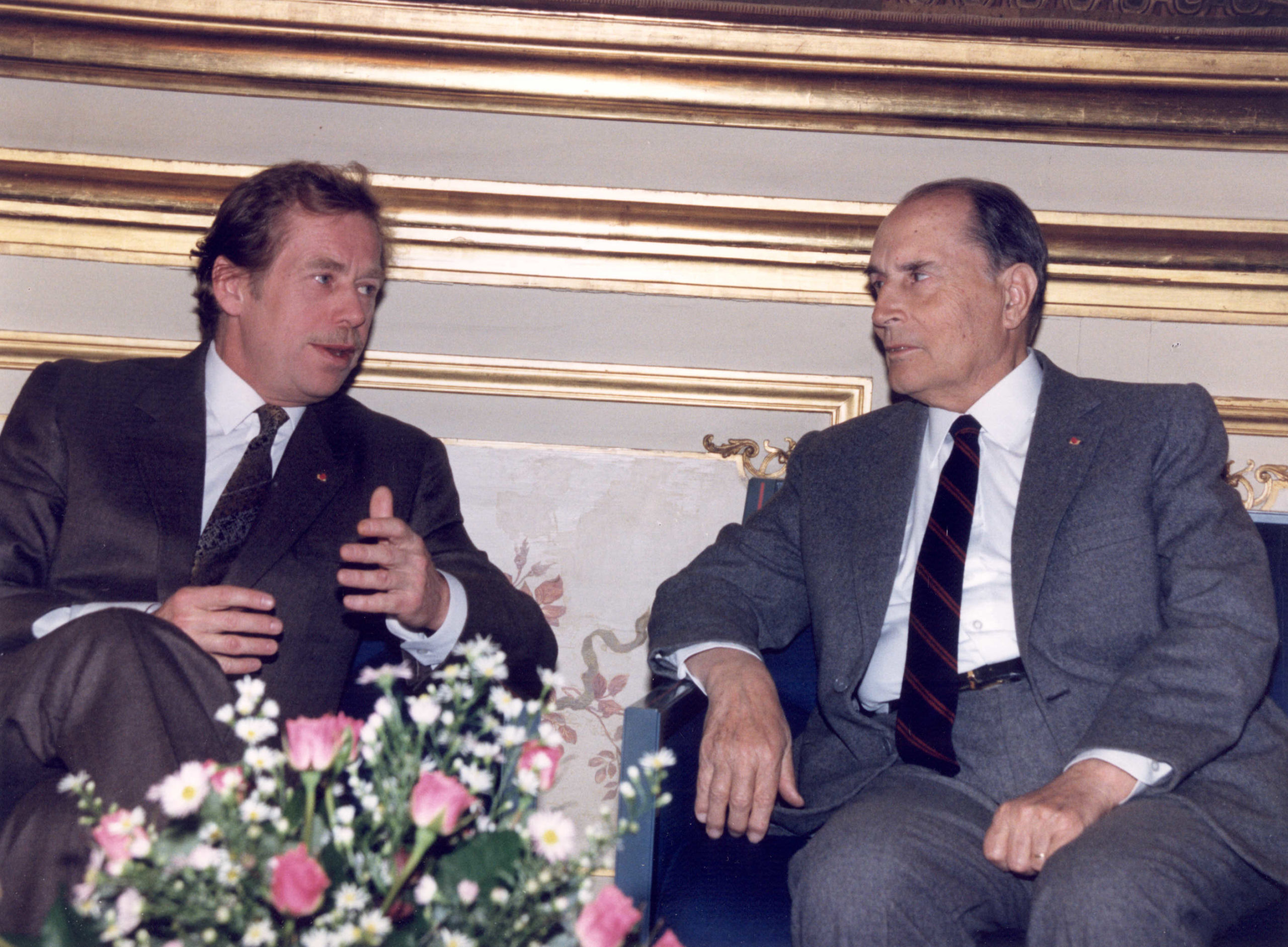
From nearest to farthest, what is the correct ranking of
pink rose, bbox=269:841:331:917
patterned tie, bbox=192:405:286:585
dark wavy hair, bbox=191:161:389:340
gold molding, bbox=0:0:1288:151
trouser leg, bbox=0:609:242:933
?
pink rose, bbox=269:841:331:917, trouser leg, bbox=0:609:242:933, patterned tie, bbox=192:405:286:585, dark wavy hair, bbox=191:161:389:340, gold molding, bbox=0:0:1288:151

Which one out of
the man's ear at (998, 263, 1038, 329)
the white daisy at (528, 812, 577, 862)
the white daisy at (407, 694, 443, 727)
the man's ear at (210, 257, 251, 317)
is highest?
the man's ear at (998, 263, 1038, 329)

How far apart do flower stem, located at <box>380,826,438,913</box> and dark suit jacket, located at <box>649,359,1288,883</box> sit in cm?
97

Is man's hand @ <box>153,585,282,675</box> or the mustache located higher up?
the mustache

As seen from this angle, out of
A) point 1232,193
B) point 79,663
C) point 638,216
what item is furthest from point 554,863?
point 1232,193

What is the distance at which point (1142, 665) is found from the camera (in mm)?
1535

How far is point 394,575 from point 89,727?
50 centimetres

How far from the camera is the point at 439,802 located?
0.78m

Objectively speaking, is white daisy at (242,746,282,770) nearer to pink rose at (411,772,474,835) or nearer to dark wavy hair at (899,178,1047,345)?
pink rose at (411,772,474,835)

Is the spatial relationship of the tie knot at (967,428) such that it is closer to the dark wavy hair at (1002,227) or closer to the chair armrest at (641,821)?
the dark wavy hair at (1002,227)

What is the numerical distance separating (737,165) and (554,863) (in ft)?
6.02

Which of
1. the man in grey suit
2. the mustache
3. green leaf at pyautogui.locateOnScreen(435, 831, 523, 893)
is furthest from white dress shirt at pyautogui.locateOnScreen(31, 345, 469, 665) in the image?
green leaf at pyautogui.locateOnScreen(435, 831, 523, 893)

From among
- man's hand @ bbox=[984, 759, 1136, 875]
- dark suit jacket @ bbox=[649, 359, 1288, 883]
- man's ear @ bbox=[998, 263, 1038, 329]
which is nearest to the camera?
man's hand @ bbox=[984, 759, 1136, 875]

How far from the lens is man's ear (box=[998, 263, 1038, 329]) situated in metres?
1.97

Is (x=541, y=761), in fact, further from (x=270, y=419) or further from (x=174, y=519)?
(x=270, y=419)
